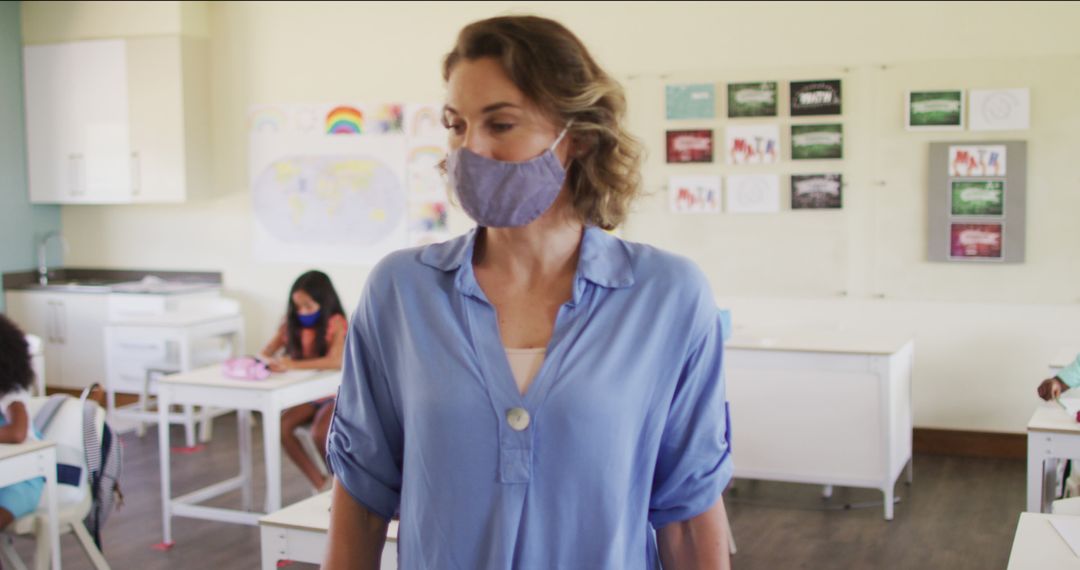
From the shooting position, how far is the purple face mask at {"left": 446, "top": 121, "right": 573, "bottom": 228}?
1.29 metres

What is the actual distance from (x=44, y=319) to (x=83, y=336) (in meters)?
0.34

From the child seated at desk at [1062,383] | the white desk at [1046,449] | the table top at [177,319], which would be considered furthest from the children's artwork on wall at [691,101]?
the white desk at [1046,449]

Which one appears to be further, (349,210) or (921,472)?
(349,210)

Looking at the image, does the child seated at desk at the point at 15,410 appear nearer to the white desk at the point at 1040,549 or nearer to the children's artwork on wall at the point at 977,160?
the white desk at the point at 1040,549

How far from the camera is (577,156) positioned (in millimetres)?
1366

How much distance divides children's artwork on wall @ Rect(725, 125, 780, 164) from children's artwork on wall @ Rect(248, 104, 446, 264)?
5.48ft

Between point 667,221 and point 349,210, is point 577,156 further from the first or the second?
point 349,210

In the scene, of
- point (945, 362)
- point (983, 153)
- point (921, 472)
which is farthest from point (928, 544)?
point (983, 153)

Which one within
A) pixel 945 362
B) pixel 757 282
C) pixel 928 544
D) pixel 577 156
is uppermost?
pixel 577 156

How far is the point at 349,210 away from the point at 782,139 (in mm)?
2587

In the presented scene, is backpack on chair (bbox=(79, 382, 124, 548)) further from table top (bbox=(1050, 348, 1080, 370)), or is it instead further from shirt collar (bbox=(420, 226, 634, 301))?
table top (bbox=(1050, 348, 1080, 370))

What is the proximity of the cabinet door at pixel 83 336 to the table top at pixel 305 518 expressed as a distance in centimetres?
472

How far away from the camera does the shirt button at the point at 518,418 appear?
3.97 ft

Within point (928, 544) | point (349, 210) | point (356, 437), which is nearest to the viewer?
point (356, 437)
